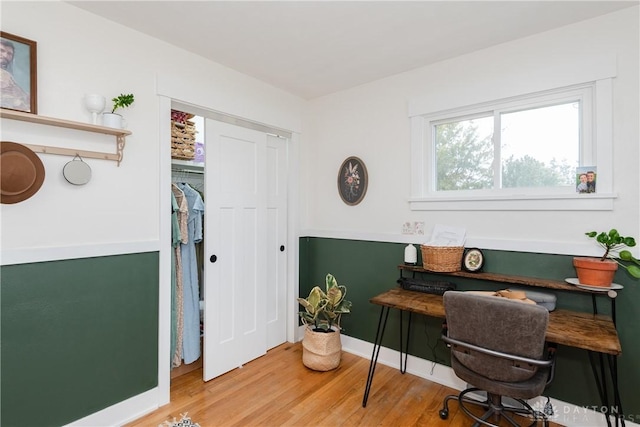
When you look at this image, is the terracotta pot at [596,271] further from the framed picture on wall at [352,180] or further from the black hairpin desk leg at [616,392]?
the framed picture on wall at [352,180]

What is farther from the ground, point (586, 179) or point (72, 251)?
point (586, 179)

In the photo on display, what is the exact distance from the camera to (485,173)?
240cm

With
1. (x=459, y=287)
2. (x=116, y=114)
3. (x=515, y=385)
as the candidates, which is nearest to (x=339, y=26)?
(x=116, y=114)

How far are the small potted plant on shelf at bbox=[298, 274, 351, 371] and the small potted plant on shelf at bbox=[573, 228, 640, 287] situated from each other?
64.1 inches

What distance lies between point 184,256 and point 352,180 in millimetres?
1643

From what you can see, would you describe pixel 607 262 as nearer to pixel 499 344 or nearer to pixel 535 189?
pixel 535 189

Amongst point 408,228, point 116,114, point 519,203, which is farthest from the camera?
point 408,228

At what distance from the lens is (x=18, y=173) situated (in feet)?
5.19

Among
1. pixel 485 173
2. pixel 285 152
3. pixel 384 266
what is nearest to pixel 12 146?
pixel 285 152

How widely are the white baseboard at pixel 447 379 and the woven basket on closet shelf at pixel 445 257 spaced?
0.82m

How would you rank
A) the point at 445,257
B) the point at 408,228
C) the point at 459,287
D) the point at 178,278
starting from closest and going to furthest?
1. the point at 445,257
2. the point at 459,287
3. the point at 178,278
4. the point at 408,228

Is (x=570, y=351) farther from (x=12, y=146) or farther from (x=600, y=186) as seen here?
(x=12, y=146)

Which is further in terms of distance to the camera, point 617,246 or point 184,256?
point 184,256

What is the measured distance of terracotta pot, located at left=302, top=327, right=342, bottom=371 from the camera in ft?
8.59
